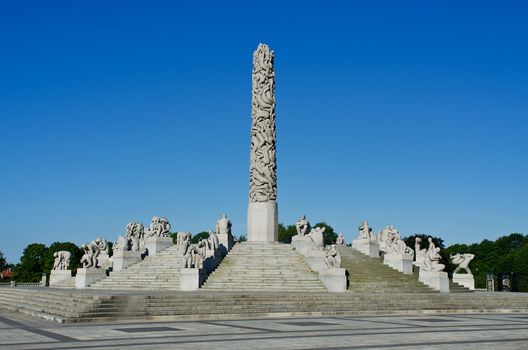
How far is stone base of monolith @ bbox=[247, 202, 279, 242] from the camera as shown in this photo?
40.8m

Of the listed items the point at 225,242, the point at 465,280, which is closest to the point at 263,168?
the point at 225,242

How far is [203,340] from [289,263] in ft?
61.8

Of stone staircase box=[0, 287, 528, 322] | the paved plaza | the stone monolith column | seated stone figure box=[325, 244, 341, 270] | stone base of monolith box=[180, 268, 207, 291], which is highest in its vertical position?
the stone monolith column

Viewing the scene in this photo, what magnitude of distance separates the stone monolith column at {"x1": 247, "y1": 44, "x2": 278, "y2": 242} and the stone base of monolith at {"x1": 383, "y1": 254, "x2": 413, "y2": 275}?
9.04m

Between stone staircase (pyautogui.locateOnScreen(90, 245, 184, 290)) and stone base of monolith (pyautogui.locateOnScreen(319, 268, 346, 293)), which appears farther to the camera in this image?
stone staircase (pyautogui.locateOnScreen(90, 245, 184, 290))

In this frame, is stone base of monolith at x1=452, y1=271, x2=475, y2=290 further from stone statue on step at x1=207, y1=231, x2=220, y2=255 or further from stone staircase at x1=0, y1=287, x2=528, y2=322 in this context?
stone statue on step at x1=207, y1=231, x2=220, y2=255

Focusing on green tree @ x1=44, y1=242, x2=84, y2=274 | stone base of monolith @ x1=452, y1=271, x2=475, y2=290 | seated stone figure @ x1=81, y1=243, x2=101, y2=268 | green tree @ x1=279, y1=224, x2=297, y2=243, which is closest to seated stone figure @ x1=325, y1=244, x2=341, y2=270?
stone base of monolith @ x1=452, y1=271, x2=475, y2=290

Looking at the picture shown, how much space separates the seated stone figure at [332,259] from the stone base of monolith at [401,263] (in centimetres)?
653

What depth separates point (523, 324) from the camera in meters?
19.9

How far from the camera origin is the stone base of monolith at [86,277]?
112ft

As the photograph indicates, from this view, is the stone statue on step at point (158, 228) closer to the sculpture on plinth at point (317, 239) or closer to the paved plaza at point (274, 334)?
the sculpture on plinth at point (317, 239)

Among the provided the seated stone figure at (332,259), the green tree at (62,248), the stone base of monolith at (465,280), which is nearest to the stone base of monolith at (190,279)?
the seated stone figure at (332,259)

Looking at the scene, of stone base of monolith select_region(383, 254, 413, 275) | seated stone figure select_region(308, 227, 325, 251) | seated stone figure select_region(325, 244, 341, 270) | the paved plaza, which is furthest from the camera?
stone base of monolith select_region(383, 254, 413, 275)

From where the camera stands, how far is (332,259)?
99.7 feet
